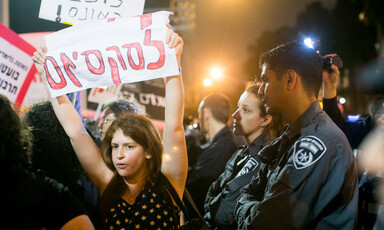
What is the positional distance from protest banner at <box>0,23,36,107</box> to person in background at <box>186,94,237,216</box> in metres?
2.27

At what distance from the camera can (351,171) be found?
6.55 ft

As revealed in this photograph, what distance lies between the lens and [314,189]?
189 cm

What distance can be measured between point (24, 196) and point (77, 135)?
896 millimetres

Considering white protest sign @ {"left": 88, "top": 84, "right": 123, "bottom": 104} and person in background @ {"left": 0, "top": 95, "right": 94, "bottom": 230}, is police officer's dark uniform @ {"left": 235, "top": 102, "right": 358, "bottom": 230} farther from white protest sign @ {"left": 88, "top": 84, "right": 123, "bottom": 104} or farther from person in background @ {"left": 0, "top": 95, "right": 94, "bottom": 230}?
white protest sign @ {"left": 88, "top": 84, "right": 123, "bottom": 104}

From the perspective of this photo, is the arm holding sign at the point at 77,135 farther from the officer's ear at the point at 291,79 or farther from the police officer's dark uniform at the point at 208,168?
the police officer's dark uniform at the point at 208,168

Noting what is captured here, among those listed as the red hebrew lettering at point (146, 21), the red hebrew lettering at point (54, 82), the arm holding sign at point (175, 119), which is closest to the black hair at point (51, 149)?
the red hebrew lettering at point (54, 82)

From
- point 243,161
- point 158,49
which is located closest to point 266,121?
point 243,161

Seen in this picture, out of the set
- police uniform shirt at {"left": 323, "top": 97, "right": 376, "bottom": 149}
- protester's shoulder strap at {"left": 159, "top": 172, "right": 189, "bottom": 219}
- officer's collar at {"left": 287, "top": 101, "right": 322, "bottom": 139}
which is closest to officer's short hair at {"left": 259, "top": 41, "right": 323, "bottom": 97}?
officer's collar at {"left": 287, "top": 101, "right": 322, "bottom": 139}

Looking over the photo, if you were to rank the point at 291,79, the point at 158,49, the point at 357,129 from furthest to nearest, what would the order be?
the point at 357,129, the point at 291,79, the point at 158,49

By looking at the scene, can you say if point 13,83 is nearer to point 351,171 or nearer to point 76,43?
point 76,43

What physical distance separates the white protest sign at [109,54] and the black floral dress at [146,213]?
858 millimetres

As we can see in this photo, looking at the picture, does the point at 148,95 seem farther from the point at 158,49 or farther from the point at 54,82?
the point at 158,49

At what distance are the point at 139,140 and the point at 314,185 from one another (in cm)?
128

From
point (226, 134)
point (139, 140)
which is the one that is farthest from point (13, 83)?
point (226, 134)
